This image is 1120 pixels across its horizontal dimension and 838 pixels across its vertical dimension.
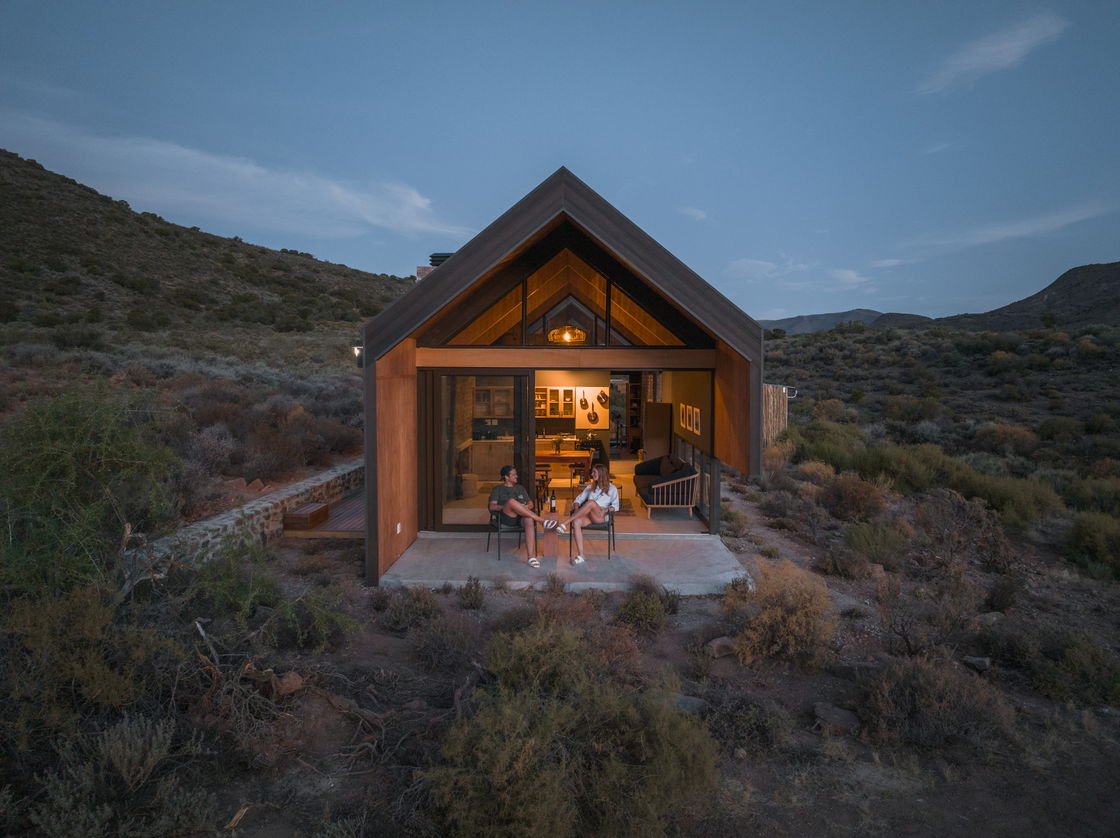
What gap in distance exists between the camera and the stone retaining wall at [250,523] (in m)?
4.91

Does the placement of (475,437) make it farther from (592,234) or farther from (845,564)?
(845,564)

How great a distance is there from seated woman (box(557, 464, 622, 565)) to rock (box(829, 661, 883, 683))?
3019 mm

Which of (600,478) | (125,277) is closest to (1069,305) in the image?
(600,478)

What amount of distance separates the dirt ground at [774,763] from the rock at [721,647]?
3.2 inches

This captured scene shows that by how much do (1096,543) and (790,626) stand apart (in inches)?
221

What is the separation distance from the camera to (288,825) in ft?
10.1

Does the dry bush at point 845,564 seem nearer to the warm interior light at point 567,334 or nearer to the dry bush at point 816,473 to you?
the warm interior light at point 567,334

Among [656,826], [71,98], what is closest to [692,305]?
[656,826]

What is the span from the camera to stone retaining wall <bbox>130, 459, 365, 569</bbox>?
4.91 meters

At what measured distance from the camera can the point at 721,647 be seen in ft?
16.5

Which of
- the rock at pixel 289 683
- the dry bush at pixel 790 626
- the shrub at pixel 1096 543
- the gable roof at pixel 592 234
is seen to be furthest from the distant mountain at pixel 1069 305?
the rock at pixel 289 683

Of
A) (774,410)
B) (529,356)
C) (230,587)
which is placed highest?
(529,356)

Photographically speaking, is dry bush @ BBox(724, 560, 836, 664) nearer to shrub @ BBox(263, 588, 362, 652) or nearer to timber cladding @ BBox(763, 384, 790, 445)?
shrub @ BBox(263, 588, 362, 652)

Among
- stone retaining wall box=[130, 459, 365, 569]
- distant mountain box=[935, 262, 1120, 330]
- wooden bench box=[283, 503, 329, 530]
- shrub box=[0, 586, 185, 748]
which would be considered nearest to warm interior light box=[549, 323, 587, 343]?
wooden bench box=[283, 503, 329, 530]
